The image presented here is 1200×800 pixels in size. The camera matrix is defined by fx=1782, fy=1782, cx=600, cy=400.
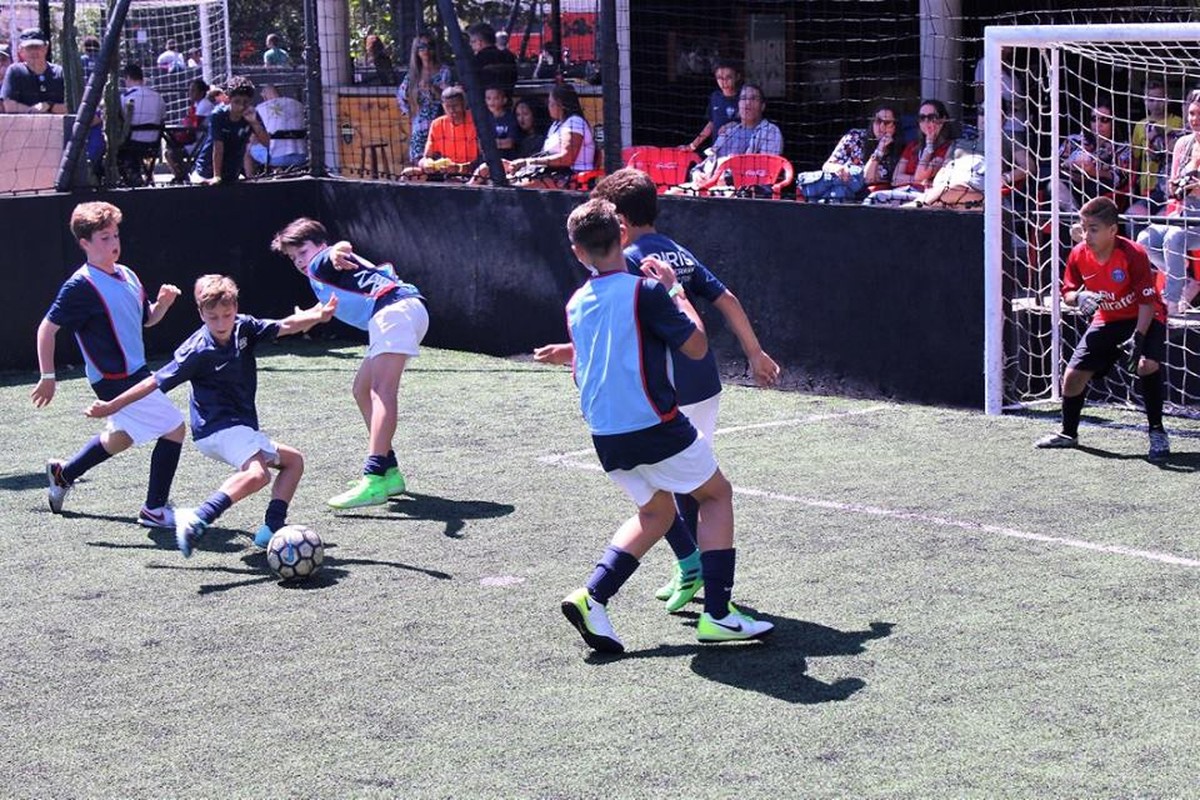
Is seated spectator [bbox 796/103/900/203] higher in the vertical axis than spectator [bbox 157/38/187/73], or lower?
lower

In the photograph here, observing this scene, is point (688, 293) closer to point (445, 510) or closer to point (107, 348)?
point (445, 510)

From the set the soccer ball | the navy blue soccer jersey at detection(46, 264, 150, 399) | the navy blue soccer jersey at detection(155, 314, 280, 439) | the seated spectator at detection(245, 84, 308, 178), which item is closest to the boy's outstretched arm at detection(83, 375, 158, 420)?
the navy blue soccer jersey at detection(155, 314, 280, 439)

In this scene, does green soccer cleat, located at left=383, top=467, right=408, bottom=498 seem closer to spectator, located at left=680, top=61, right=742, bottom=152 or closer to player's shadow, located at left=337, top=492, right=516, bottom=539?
player's shadow, located at left=337, top=492, right=516, bottom=539

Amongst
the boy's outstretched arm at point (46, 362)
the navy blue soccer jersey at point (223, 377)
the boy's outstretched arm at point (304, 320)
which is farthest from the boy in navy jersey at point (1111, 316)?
the boy's outstretched arm at point (46, 362)

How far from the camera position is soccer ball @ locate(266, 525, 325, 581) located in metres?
7.36

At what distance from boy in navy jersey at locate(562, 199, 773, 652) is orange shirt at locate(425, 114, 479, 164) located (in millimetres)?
8734

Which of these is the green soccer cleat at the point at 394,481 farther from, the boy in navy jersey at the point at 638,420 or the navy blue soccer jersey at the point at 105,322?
the boy in navy jersey at the point at 638,420

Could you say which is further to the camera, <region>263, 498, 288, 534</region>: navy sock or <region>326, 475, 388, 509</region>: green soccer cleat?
<region>326, 475, 388, 509</region>: green soccer cleat

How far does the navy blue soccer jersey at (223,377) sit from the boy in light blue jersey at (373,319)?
85 centimetres

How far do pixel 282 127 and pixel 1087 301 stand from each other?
35.2ft

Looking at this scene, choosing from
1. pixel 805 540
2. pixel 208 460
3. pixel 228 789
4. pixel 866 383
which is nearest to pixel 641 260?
pixel 805 540

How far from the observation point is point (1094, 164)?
1143 cm

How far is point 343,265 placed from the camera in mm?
9031

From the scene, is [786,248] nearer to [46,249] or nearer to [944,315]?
[944,315]
